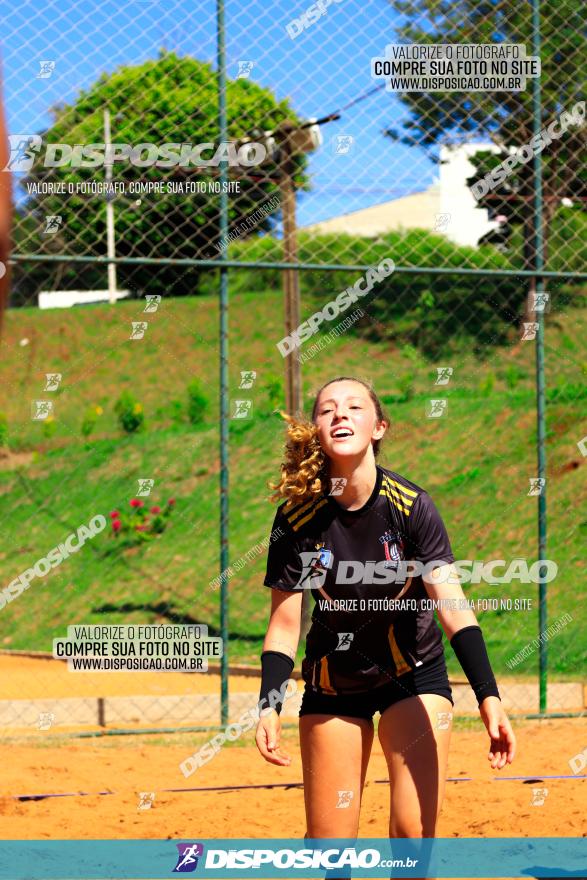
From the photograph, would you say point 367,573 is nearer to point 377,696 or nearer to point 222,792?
point 377,696

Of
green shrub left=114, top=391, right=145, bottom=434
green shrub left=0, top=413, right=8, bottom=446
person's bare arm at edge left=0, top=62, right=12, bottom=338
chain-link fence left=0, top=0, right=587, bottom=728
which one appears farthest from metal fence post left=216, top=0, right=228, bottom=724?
green shrub left=114, top=391, right=145, bottom=434

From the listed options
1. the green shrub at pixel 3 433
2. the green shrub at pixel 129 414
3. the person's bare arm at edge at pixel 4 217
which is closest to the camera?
the person's bare arm at edge at pixel 4 217

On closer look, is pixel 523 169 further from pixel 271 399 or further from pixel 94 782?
pixel 271 399

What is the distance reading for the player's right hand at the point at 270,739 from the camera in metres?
3.30

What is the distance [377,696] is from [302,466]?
797 mm

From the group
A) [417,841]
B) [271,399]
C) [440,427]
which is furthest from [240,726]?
[271,399]

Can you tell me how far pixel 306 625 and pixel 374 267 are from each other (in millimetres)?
4007

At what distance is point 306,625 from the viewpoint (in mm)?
9734

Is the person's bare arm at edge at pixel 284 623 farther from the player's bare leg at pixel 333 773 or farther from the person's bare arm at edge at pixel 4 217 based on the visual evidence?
the person's bare arm at edge at pixel 4 217

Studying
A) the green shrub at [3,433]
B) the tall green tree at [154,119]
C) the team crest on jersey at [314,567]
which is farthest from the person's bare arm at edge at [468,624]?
the green shrub at [3,433]

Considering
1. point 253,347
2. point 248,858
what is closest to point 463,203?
point 253,347

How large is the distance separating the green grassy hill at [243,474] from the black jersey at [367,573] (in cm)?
636

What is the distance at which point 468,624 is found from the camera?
3.43m

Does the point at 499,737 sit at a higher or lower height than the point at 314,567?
lower
